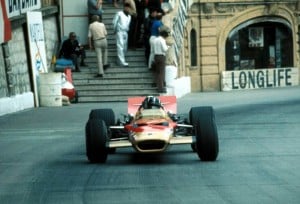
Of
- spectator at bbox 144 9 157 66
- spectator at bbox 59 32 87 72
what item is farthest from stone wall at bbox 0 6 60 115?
spectator at bbox 144 9 157 66

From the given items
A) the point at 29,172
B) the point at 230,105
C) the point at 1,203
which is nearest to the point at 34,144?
the point at 29,172

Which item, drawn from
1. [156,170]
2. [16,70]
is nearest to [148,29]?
[16,70]

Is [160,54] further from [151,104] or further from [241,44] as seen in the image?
[151,104]

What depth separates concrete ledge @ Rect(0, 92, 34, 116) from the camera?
28.2 m

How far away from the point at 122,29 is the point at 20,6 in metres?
4.17

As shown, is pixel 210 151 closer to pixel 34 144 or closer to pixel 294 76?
pixel 34 144

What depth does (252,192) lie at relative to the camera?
39.6ft

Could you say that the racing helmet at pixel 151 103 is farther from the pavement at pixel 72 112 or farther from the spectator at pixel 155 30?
the spectator at pixel 155 30

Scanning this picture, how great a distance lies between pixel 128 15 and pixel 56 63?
280cm

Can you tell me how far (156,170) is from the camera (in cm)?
1460

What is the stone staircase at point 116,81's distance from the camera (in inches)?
1292

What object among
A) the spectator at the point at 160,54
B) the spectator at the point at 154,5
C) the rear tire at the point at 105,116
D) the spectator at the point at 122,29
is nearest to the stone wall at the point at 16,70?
the spectator at the point at 122,29

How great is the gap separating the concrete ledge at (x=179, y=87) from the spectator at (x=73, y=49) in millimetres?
3035

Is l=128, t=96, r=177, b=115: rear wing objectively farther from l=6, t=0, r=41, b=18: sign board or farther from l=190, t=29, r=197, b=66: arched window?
l=190, t=29, r=197, b=66: arched window
